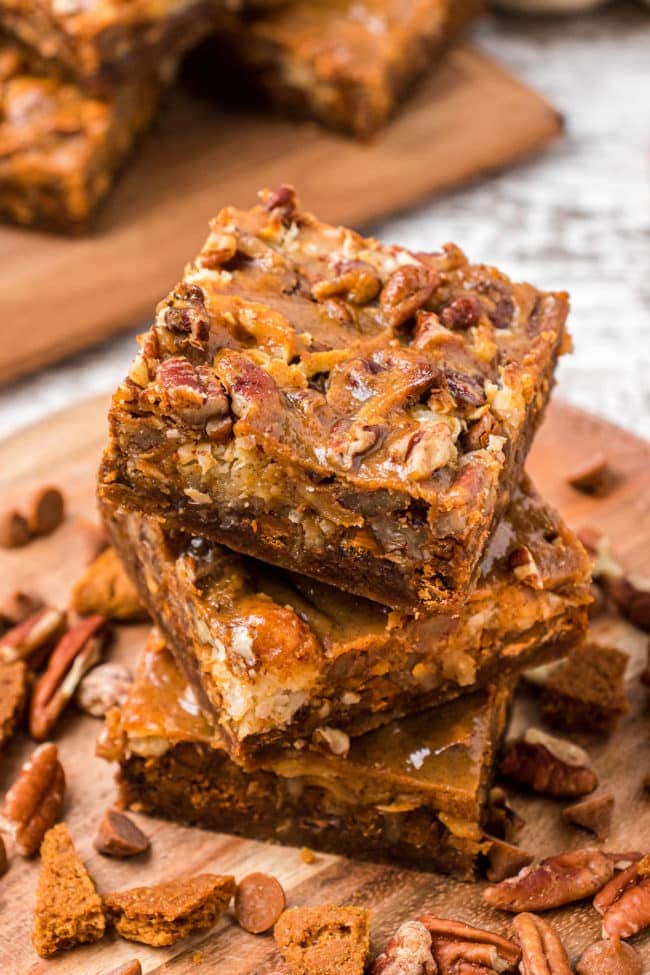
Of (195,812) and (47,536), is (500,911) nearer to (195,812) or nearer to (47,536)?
(195,812)

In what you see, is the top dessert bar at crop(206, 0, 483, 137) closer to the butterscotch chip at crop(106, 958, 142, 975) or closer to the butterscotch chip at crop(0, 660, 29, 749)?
the butterscotch chip at crop(0, 660, 29, 749)

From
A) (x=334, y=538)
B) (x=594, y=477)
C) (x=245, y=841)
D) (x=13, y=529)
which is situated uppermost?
(x=334, y=538)

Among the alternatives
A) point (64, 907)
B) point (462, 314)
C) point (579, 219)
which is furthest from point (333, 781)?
point (579, 219)

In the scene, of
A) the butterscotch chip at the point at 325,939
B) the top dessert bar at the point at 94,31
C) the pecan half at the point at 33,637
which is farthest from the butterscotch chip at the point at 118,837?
the top dessert bar at the point at 94,31

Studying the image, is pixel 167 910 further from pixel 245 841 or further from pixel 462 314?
pixel 462 314

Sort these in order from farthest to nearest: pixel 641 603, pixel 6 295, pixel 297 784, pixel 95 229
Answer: pixel 95 229, pixel 6 295, pixel 641 603, pixel 297 784

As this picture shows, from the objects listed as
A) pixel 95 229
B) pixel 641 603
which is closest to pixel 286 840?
pixel 641 603

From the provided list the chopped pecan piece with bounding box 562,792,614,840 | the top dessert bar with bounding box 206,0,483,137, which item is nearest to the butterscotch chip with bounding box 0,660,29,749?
the chopped pecan piece with bounding box 562,792,614,840
